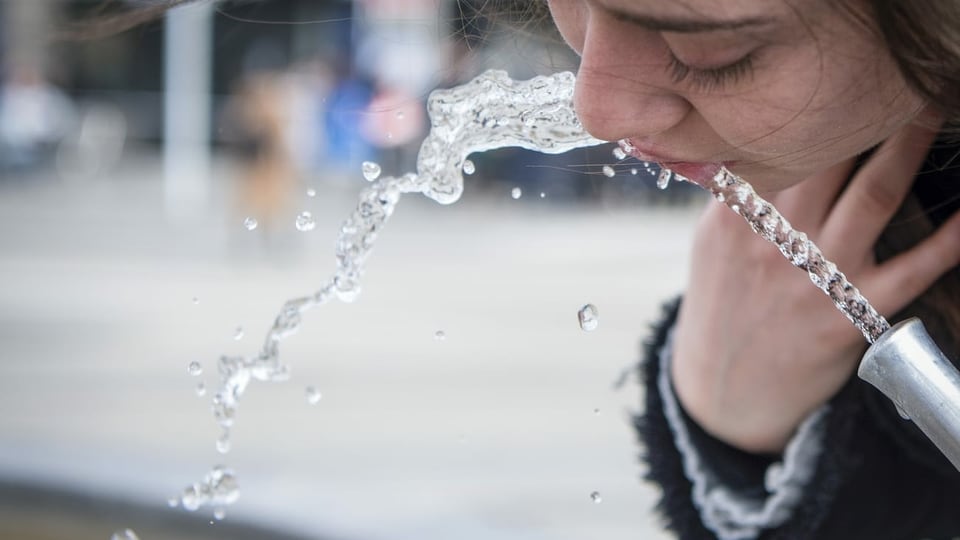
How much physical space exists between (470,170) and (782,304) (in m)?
0.31

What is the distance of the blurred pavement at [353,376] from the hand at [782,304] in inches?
6.6

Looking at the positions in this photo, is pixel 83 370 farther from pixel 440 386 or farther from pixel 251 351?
pixel 440 386

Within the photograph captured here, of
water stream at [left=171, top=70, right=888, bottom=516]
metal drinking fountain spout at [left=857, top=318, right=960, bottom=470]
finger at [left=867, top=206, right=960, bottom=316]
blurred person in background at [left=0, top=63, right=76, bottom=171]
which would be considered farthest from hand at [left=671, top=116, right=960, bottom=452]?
blurred person in background at [left=0, top=63, right=76, bottom=171]

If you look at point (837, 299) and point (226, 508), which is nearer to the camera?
point (837, 299)

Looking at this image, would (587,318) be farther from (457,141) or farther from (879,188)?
(879,188)

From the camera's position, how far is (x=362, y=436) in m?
3.89

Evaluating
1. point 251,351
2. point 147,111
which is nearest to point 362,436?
point 251,351

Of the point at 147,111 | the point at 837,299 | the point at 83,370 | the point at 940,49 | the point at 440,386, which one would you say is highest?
the point at 147,111

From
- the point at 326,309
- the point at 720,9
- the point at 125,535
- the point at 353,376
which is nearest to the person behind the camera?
the point at 720,9

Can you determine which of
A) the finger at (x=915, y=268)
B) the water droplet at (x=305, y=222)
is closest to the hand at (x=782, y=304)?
the finger at (x=915, y=268)

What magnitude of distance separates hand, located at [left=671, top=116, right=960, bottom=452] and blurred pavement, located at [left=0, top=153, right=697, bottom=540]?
0.17 meters

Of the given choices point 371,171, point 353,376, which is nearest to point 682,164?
Result: point 371,171

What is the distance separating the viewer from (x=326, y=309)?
6105 millimetres

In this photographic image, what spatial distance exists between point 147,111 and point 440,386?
1052cm
